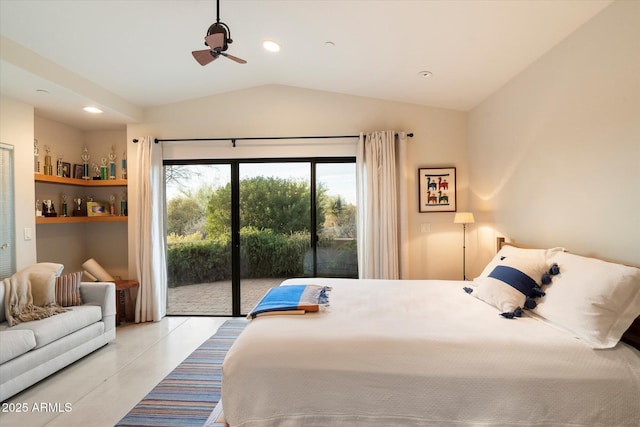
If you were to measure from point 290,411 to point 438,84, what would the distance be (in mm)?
3351

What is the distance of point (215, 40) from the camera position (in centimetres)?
199

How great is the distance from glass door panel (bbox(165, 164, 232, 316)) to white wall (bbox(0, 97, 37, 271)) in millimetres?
1392

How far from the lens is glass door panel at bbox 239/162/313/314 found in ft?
14.1

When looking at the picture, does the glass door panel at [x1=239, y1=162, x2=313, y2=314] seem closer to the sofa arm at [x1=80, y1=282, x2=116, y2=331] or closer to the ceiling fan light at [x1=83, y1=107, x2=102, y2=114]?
the sofa arm at [x1=80, y1=282, x2=116, y2=331]

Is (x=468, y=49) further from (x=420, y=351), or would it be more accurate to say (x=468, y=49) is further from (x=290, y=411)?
(x=290, y=411)

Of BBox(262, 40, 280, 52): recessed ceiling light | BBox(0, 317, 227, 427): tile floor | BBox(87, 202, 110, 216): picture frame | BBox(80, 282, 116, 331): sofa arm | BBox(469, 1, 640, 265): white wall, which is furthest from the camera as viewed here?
BBox(87, 202, 110, 216): picture frame

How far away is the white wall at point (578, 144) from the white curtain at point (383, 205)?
3.48ft

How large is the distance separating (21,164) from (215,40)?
115 inches

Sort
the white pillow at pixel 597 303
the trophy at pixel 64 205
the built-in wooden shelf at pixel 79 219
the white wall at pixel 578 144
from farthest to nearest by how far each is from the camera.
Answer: the trophy at pixel 64 205
the built-in wooden shelf at pixel 79 219
the white wall at pixel 578 144
the white pillow at pixel 597 303

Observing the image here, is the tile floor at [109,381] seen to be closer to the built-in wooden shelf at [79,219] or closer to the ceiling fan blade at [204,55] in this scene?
the built-in wooden shelf at [79,219]

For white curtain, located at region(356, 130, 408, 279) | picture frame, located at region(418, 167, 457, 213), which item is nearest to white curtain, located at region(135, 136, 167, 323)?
white curtain, located at region(356, 130, 408, 279)

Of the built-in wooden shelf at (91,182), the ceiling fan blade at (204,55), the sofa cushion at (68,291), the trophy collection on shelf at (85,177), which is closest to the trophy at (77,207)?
the trophy collection on shelf at (85,177)

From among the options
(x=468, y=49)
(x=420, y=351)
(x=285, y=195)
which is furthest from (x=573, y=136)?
(x=285, y=195)

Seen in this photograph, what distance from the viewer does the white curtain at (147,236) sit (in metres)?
4.17
